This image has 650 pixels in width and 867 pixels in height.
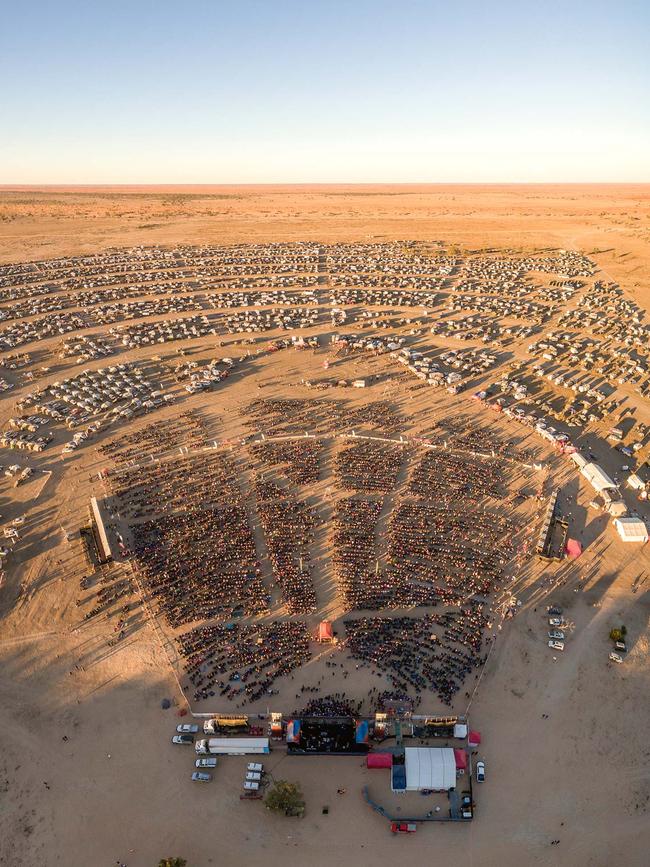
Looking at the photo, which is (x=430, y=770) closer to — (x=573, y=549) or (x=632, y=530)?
(x=573, y=549)

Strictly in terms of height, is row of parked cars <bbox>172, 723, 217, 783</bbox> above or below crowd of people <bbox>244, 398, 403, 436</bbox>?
below

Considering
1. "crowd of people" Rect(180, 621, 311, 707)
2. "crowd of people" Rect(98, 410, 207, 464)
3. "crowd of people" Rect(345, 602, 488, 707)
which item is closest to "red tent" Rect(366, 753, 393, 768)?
"crowd of people" Rect(345, 602, 488, 707)

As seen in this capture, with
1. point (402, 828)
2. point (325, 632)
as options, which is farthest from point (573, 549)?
point (402, 828)

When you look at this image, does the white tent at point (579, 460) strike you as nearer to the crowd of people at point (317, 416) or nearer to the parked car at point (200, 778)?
the crowd of people at point (317, 416)

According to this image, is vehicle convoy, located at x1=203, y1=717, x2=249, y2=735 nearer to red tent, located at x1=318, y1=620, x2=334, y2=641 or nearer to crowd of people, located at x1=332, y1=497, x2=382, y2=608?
red tent, located at x1=318, y1=620, x2=334, y2=641

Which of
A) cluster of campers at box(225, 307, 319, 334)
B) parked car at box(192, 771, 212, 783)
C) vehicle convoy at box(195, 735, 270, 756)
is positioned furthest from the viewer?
cluster of campers at box(225, 307, 319, 334)

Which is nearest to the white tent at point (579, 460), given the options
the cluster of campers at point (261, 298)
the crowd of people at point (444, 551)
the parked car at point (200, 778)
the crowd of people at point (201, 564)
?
the crowd of people at point (444, 551)

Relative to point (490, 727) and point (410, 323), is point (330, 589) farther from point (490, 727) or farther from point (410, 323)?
point (410, 323)

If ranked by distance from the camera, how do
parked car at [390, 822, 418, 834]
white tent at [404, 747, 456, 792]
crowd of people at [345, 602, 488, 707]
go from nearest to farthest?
parked car at [390, 822, 418, 834], white tent at [404, 747, 456, 792], crowd of people at [345, 602, 488, 707]
